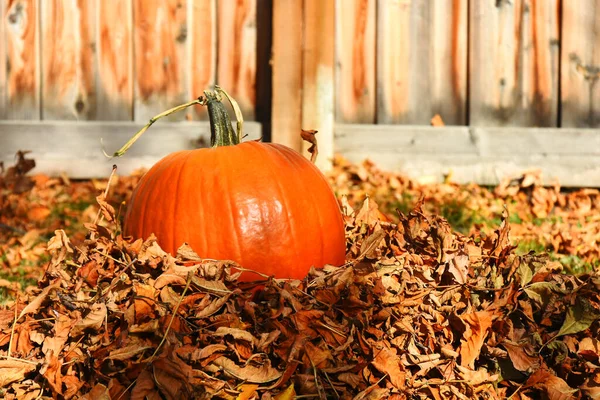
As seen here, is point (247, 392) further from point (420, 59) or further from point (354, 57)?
point (420, 59)

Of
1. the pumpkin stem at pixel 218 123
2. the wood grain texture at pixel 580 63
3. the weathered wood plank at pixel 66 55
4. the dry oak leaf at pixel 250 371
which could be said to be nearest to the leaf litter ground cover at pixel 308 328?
the dry oak leaf at pixel 250 371

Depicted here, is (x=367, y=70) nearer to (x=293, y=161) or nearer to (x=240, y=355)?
(x=293, y=161)

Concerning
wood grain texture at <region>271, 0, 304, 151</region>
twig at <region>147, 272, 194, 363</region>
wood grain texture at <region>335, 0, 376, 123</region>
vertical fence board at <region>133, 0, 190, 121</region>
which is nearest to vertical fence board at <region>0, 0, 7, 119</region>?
vertical fence board at <region>133, 0, 190, 121</region>

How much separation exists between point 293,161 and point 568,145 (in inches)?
124

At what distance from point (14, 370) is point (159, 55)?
3.22m

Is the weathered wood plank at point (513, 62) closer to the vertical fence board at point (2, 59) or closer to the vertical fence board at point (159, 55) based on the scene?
the vertical fence board at point (159, 55)

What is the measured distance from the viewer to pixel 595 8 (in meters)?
4.93

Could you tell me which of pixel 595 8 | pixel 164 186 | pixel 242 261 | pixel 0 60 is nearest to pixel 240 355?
pixel 242 261

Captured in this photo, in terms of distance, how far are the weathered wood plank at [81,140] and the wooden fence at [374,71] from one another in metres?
0.04

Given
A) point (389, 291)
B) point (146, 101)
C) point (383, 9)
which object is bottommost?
point (389, 291)

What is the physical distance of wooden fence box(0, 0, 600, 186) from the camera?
4.72m

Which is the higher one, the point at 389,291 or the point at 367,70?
the point at 367,70

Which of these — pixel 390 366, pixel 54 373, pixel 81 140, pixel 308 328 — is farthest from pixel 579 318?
pixel 81 140

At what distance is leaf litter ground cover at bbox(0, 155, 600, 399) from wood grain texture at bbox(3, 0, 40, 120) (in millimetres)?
2779
